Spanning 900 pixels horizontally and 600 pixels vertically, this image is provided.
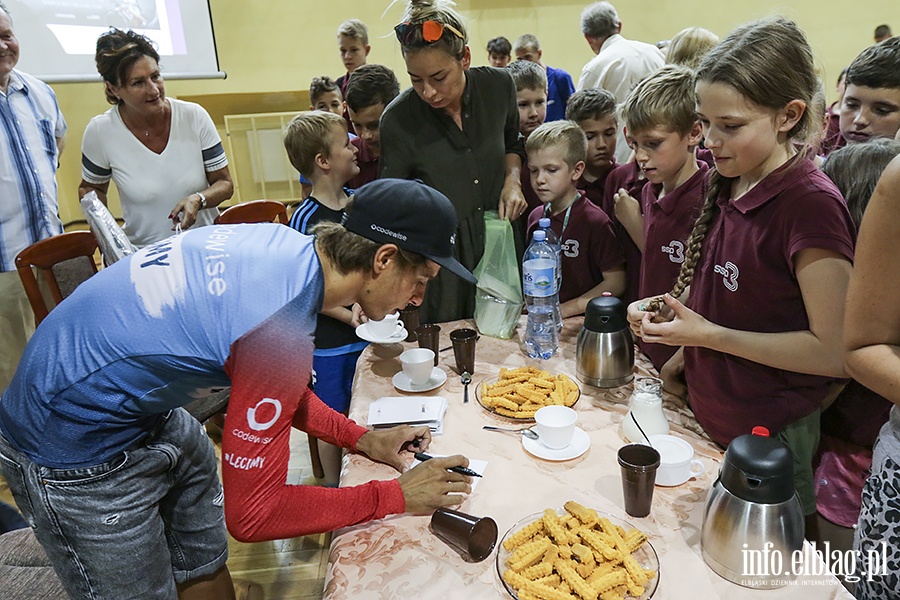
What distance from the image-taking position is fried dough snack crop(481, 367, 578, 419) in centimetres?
145

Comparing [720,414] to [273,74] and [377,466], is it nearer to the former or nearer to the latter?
[377,466]

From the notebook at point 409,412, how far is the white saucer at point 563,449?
0.23 meters

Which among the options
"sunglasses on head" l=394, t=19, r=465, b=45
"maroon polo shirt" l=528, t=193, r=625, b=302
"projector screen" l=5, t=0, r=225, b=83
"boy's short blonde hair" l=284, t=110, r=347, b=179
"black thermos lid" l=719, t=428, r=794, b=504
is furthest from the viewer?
"projector screen" l=5, t=0, r=225, b=83

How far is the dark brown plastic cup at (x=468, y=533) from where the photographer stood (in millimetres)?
1026

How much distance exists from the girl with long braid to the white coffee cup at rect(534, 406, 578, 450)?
266 millimetres

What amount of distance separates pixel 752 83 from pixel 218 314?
115cm

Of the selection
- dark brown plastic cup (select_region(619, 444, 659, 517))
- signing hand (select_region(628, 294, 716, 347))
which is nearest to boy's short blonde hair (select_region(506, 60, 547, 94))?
signing hand (select_region(628, 294, 716, 347))

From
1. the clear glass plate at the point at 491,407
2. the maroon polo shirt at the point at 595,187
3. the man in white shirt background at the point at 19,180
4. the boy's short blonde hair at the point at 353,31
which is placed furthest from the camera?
the boy's short blonde hair at the point at 353,31

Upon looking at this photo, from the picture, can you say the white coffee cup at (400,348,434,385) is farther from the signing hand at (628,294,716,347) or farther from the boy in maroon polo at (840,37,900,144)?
the boy in maroon polo at (840,37,900,144)

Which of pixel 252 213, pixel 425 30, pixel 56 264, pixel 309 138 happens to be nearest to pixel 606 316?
pixel 425 30

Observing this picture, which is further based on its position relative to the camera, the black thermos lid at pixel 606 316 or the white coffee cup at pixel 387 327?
the white coffee cup at pixel 387 327

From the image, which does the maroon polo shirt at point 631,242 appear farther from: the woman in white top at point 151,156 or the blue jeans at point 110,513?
the woman in white top at point 151,156

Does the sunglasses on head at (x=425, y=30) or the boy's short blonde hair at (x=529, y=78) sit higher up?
the sunglasses on head at (x=425, y=30)

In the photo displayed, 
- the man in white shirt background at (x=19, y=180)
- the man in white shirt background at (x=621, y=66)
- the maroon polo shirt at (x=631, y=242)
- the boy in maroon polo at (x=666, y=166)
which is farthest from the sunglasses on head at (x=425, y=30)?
the man in white shirt background at (x=621, y=66)
